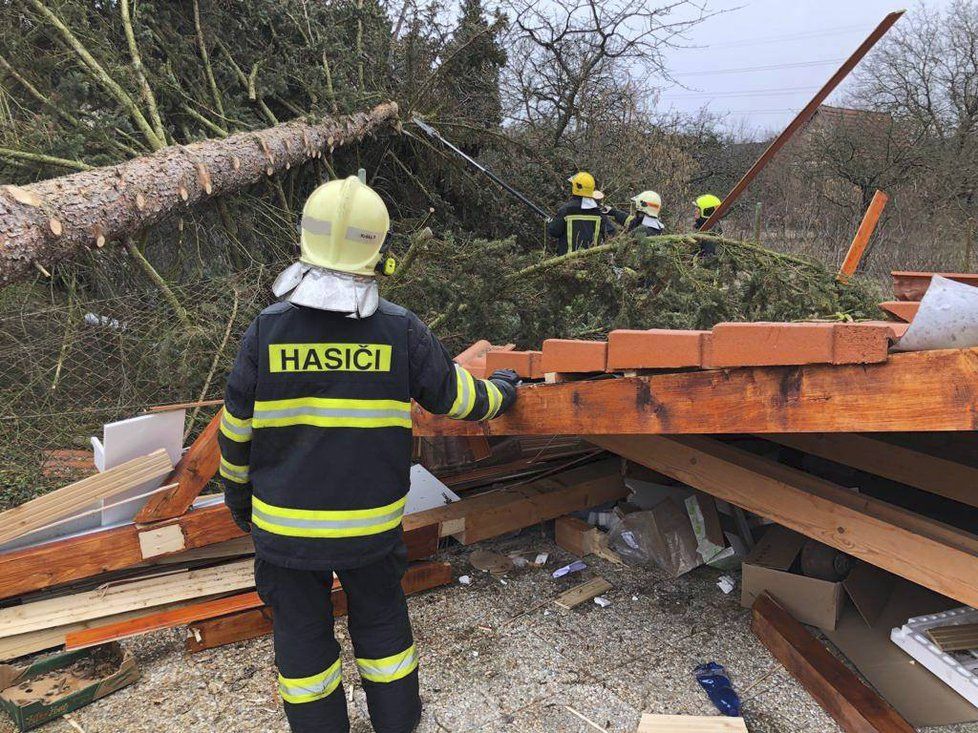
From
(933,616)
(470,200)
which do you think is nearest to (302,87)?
(470,200)

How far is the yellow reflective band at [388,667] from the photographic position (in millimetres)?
2148

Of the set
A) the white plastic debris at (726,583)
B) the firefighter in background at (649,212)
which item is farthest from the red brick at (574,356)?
the firefighter in background at (649,212)

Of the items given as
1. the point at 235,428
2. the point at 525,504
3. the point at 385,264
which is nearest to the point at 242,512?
the point at 235,428

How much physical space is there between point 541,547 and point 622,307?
134cm

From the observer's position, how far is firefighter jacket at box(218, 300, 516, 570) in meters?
1.93

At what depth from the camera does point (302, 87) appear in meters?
6.15

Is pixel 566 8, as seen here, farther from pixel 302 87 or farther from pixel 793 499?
pixel 793 499

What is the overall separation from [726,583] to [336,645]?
1825 mm

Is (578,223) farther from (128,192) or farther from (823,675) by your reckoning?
(823,675)

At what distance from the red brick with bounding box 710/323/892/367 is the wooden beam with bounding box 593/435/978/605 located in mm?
794

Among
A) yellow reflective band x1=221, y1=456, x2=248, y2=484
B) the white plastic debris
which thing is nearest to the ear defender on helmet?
yellow reflective band x1=221, y1=456, x2=248, y2=484

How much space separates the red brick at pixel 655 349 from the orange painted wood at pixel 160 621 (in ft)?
6.07

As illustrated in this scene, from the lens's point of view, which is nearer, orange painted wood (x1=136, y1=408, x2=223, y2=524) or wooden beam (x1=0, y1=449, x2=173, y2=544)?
wooden beam (x1=0, y1=449, x2=173, y2=544)

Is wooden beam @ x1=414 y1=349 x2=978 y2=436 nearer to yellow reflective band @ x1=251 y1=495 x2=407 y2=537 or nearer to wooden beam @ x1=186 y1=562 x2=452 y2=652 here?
yellow reflective band @ x1=251 y1=495 x2=407 y2=537
